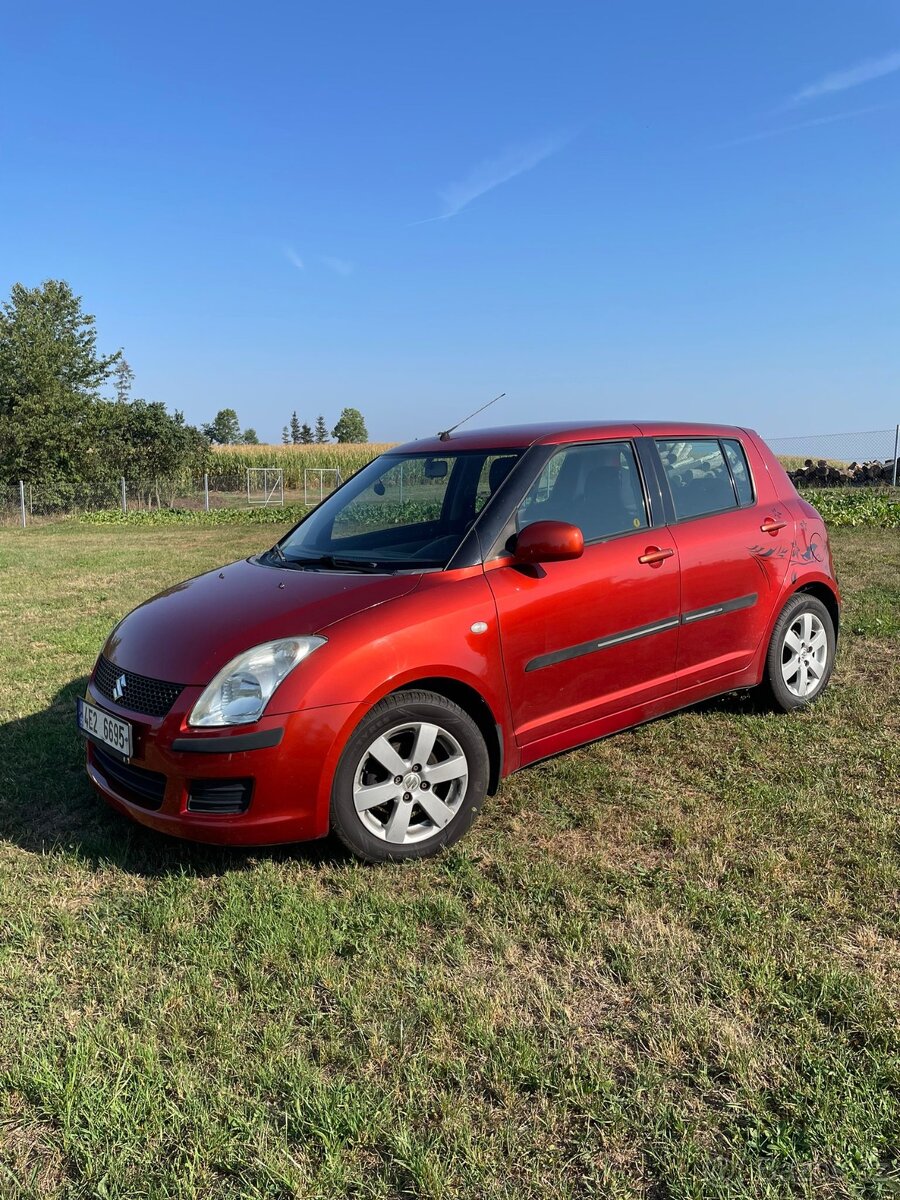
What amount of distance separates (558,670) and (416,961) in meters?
1.39

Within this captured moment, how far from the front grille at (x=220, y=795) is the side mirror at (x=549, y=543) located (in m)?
1.44

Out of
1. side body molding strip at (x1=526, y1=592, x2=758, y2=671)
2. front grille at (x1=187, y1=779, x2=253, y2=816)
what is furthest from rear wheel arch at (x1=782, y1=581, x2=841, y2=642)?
front grille at (x1=187, y1=779, x2=253, y2=816)

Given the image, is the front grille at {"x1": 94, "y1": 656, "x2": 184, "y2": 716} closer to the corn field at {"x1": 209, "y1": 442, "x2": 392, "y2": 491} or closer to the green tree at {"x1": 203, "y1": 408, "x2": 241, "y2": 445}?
the corn field at {"x1": 209, "y1": 442, "x2": 392, "y2": 491}

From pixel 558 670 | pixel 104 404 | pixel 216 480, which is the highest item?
pixel 104 404

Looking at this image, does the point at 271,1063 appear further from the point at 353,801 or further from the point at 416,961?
the point at 353,801

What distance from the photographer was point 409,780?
3111 mm

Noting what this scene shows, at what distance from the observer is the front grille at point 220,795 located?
288cm

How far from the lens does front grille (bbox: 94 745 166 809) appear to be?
3002 millimetres

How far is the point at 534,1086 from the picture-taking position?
204 cm

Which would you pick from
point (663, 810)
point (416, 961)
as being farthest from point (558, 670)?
point (416, 961)

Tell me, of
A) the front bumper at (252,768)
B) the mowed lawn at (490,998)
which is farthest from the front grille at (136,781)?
the mowed lawn at (490,998)

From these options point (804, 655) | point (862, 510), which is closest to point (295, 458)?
point (862, 510)

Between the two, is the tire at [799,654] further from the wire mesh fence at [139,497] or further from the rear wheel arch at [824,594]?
the wire mesh fence at [139,497]

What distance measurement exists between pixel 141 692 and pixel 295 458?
4223 cm
